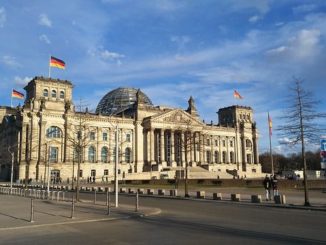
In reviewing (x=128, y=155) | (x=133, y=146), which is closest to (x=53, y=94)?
(x=133, y=146)

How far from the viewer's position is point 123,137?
389 ft

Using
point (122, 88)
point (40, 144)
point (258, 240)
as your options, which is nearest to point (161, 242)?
point (258, 240)

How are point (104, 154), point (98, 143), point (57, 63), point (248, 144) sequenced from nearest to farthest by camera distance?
point (57, 63) < point (98, 143) < point (104, 154) < point (248, 144)

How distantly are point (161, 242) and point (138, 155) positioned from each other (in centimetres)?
10822

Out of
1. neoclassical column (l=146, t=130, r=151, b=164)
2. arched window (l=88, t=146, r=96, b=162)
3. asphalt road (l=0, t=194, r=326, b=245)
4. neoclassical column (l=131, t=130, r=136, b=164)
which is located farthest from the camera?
neoclassical column (l=146, t=130, r=151, b=164)

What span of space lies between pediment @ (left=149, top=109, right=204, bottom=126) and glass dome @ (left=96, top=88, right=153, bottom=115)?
12599 mm

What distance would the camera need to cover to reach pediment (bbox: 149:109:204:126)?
123 meters

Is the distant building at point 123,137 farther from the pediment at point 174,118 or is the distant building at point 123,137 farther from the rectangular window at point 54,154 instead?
the rectangular window at point 54,154

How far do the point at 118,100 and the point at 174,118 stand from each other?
2397 cm

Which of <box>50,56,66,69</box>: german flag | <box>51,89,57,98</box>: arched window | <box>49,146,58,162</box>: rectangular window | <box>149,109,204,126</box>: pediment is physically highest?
<box>50,56,66,69</box>: german flag

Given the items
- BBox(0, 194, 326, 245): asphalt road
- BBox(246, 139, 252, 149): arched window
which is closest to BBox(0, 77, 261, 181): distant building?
BBox(246, 139, 252, 149): arched window

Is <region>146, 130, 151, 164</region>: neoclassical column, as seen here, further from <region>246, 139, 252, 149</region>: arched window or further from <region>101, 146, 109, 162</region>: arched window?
<region>246, 139, 252, 149</region>: arched window

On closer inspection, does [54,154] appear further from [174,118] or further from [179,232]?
[179,232]

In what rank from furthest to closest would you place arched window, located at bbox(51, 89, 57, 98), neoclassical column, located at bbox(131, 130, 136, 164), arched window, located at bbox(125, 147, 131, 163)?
neoclassical column, located at bbox(131, 130, 136, 164), arched window, located at bbox(125, 147, 131, 163), arched window, located at bbox(51, 89, 57, 98)
